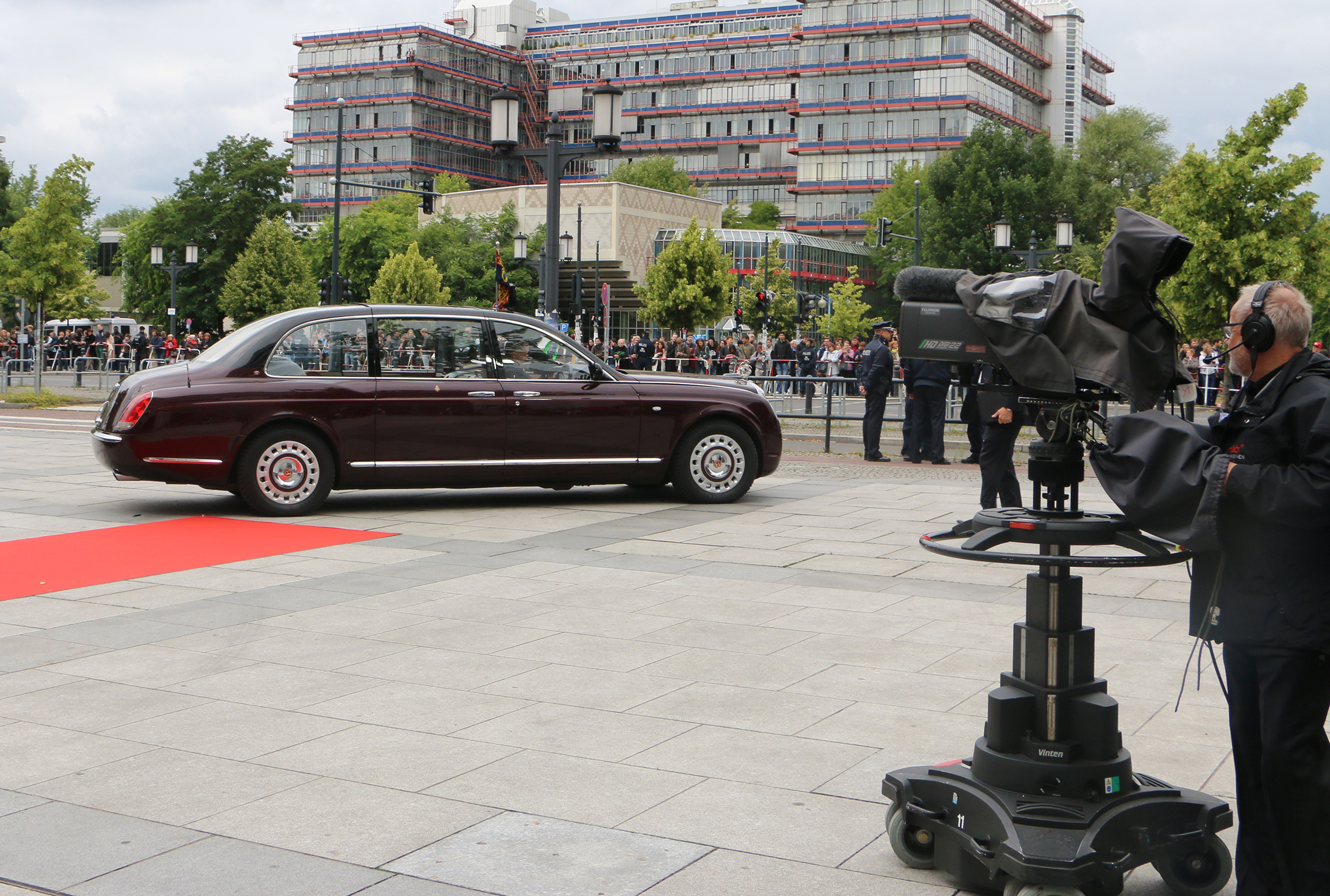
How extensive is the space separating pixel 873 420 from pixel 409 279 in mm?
55526

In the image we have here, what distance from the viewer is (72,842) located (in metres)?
3.86

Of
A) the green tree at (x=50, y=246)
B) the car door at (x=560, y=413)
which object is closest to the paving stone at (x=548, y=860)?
the car door at (x=560, y=413)

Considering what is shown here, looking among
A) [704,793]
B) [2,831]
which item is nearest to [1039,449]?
[704,793]

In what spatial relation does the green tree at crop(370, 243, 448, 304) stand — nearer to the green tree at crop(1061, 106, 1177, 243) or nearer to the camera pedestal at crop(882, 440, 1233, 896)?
the green tree at crop(1061, 106, 1177, 243)

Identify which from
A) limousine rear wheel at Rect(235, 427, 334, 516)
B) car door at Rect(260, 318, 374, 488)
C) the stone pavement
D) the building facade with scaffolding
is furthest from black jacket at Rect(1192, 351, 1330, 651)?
the building facade with scaffolding

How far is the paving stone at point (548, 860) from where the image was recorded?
11.7ft

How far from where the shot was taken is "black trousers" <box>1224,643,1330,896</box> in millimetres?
3092

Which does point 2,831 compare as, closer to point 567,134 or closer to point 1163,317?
point 1163,317

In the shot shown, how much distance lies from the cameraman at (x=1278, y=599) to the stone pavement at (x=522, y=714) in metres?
0.53

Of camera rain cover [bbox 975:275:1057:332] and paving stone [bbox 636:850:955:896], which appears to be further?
A: paving stone [bbox 636:850:955:896]

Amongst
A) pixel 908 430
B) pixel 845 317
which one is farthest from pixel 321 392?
pixel 845 317

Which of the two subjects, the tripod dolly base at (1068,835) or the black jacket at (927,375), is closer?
the tripod dolly base at (1068,835)

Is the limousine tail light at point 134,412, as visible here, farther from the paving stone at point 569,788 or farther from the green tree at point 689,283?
the green tree at point 689,283

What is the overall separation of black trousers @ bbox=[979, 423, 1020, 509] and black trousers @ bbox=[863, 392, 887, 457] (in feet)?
24.5
